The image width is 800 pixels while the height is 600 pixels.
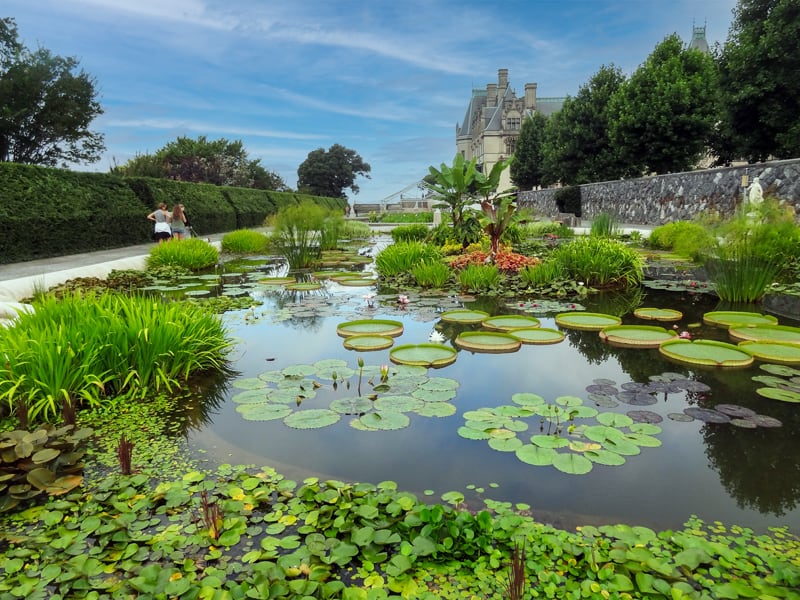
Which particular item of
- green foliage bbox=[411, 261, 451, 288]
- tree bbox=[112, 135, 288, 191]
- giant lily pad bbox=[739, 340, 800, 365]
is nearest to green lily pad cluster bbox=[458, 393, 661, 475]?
giant lily pad bbox=[739, 340, 800, 365]

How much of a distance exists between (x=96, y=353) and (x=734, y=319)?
5754 millimetres

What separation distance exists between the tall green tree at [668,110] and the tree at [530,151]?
14.2m

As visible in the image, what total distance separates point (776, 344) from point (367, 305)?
4364 millimetres

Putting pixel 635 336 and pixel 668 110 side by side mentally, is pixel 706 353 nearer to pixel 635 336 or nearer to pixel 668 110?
pixel 635 336

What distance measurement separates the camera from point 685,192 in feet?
48.5

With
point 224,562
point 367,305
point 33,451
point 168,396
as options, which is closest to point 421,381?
point 168,396

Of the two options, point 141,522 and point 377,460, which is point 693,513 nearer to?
point 377,460

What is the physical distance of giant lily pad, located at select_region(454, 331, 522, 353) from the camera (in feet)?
14.4

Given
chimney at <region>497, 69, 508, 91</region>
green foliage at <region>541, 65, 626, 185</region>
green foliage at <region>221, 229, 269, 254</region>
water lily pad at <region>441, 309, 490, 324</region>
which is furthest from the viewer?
chimney at <region>497, 69, 508, 91</region>

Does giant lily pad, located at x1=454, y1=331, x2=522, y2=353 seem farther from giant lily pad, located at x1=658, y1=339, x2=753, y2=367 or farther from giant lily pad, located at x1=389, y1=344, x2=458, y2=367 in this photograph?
giant lily pad, located at x1=658, y1=339, x2=753, y2=367

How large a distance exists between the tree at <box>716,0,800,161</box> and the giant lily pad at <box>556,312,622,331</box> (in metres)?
14.2

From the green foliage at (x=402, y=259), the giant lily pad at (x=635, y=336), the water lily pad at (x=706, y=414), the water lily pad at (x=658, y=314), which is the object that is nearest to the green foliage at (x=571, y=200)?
the green foliage at (x=402, y=259)

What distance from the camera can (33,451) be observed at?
2311 millimetres

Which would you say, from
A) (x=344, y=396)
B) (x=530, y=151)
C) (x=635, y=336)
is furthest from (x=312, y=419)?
(x=530, y=151)
